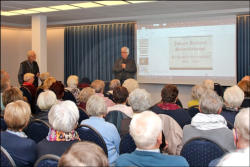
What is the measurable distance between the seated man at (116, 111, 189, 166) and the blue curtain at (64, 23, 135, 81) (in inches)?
314

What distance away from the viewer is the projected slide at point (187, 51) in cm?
809

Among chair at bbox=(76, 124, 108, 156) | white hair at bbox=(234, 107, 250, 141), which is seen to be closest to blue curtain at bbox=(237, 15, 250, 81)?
chair at bbox=(76, 124, 108, 156)

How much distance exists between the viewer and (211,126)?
8.48ft

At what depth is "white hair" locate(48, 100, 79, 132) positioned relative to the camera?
2.42 m

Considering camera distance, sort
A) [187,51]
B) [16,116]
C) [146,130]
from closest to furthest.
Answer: [146,130] → [16,116] → [187,51]

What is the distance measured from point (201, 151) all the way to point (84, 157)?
4.35 ft

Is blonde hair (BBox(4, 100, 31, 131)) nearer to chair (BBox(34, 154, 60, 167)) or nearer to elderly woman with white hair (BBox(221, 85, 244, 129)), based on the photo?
chair (BBox(34, 154, 60, 167))

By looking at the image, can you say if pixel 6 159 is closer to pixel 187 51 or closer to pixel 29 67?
pixel 29 67

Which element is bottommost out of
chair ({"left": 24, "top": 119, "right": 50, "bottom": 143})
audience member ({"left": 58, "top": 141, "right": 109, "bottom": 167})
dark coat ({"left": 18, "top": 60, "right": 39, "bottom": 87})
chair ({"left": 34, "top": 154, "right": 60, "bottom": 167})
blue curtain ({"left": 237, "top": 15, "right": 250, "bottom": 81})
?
chair ({"left": 24, "top": 119, "right": 50, "bottom": 143})

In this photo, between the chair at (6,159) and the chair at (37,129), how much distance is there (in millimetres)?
1091

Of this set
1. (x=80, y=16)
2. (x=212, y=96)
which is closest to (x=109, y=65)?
(x=80, y=16)

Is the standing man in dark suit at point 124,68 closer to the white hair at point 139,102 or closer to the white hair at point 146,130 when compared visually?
the white hair at point 139,102

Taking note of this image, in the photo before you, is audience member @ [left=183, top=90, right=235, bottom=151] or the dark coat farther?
the dark coat

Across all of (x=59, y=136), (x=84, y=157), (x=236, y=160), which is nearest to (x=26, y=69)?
(x=59, y=136)
